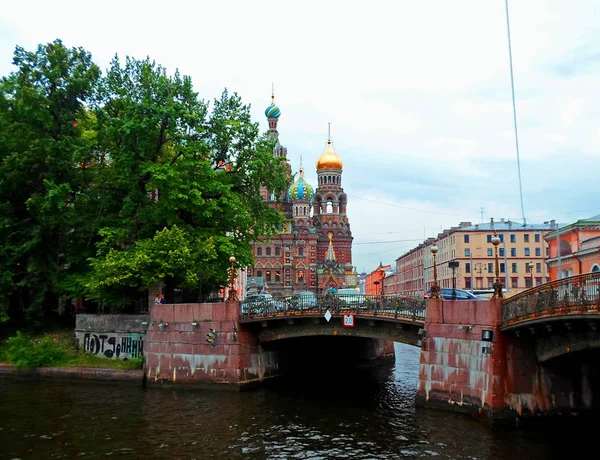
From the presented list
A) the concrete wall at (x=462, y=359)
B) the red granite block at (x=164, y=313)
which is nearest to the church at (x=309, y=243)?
the red granite block at (x=164, y=313)

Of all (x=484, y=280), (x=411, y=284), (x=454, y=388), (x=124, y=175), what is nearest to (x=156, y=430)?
(x=454, y=388)

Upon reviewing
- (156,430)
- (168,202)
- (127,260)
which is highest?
(168,202)

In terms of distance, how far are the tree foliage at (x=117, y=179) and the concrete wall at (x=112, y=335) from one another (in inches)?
60.4

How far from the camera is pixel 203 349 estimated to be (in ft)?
106

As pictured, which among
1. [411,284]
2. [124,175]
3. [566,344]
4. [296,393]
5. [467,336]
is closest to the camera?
[566,344]

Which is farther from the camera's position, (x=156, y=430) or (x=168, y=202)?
(x=168, y=202)

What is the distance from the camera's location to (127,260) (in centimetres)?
3491

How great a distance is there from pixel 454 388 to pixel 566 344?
5.45 metres

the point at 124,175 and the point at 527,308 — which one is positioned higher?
the point at 124,175

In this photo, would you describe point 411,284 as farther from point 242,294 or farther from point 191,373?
point 191,373

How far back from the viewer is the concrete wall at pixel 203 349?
31.8 meters

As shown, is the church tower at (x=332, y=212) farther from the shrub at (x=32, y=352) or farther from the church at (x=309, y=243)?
the shrub at (x=32, y=352)

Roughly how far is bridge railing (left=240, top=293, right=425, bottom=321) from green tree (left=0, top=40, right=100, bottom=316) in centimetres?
1589

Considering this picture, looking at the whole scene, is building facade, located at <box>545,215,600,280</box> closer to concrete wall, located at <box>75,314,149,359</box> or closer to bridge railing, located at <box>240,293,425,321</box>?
bridge railing, located at <box>240,293,425,321</box>
